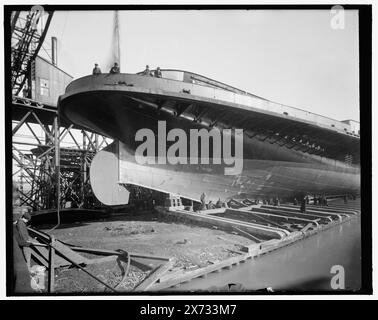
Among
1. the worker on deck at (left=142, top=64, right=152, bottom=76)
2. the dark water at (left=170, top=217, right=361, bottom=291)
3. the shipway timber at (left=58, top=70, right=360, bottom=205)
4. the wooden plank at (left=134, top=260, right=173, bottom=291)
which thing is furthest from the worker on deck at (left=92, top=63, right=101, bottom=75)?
the dark water at (left=170, top=217, right=361, bottom=291)

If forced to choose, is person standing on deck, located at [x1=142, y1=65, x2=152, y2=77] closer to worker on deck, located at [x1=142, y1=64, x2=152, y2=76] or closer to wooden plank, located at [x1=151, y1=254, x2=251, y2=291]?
worker on deck, located at [x1=142, y1=64, x2=152, y2=76]

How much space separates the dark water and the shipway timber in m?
2.05

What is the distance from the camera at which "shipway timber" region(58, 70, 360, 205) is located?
5.23 meters

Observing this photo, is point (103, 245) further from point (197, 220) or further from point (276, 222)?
point (276, 222)

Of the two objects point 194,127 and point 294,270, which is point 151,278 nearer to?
point 294,270

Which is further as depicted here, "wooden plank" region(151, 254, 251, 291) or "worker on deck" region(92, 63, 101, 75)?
"worker on deck" region(92, 63, 101, 75)

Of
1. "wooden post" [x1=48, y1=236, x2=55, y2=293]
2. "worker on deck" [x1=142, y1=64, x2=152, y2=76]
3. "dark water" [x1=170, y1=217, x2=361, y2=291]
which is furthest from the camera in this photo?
"worker on deck" [x1=142, y1=64, x2=152, y2=76]

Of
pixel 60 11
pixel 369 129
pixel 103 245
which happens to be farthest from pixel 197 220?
pixel 60 11

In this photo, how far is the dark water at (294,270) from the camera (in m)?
3.65

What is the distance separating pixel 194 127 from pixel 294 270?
11.4 feet

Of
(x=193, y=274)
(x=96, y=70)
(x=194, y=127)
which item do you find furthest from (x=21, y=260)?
(x=194, y=127)

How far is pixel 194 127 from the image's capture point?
567cm

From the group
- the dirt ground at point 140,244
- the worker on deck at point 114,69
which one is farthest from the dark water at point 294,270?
the worker on deck at point 114,69

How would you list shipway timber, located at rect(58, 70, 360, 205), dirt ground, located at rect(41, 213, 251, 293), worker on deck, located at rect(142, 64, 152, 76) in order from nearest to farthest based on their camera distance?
dirt ground, located at rect(41, 213, 251, 293), shipway timber, located at rect(58, 70, 360, 205), worker on deck, located at rect(142, 64, 152, 76)
